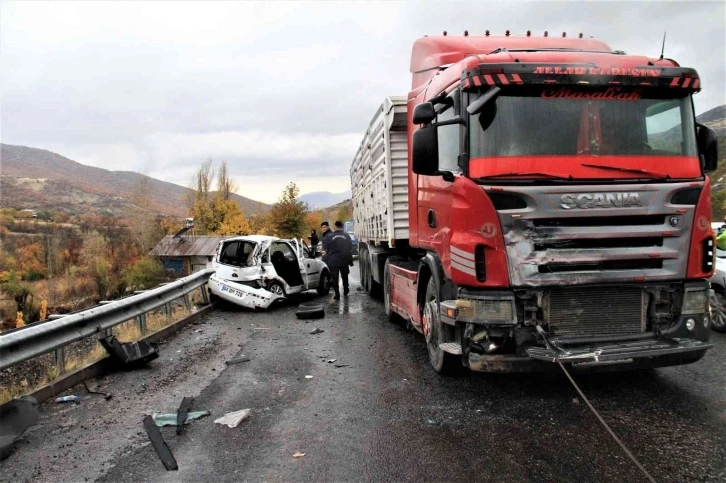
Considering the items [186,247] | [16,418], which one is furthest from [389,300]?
[186,247]

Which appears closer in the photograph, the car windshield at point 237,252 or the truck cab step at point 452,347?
the truck cab step at point 452,347

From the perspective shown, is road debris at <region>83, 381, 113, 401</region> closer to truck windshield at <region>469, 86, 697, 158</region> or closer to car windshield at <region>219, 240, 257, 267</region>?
truck windshield at <region>469, 86, 697, 158</region>

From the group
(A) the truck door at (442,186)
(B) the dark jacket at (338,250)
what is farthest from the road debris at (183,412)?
(B) the dark jacket at (338,250)

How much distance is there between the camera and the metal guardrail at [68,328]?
463 cm

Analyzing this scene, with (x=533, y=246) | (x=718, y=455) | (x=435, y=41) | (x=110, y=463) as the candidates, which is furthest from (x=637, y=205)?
(x=110, y=463)

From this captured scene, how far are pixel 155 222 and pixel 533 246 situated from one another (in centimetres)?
4845

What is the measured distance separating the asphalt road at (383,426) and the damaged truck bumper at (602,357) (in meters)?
0.37

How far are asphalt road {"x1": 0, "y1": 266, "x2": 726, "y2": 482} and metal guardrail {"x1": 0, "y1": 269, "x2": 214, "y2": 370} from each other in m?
0.54

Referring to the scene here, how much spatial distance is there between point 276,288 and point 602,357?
797 centimetres

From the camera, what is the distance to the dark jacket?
42.0ft

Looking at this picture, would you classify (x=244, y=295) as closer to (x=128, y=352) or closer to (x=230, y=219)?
(x=128, y=352)

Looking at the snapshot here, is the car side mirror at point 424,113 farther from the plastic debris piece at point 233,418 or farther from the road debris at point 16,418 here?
the road debris at point 16,418

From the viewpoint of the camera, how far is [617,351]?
14.2ft

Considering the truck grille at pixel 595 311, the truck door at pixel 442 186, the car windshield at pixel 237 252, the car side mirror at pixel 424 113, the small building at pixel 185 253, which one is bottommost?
the small building at pixel 185 253
